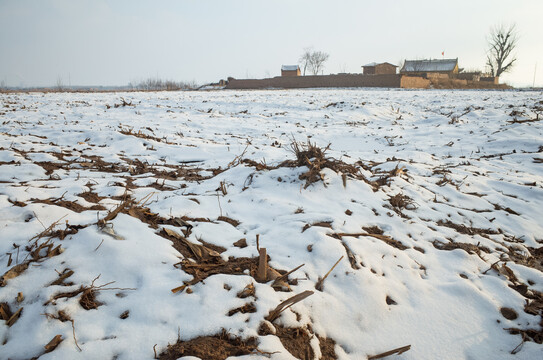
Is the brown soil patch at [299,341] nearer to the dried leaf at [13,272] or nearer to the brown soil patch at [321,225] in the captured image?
the brown soil patch at [321,225]

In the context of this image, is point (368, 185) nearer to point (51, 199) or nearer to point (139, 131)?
point (51, 199)

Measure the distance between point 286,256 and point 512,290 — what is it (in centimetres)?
165

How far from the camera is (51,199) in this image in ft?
8.50

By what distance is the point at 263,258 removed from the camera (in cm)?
195

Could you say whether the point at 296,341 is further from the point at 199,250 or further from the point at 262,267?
the point at 199,250

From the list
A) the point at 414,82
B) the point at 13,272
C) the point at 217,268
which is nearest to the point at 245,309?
the point at 217,268

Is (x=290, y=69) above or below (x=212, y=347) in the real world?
above

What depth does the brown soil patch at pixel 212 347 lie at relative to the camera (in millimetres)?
1317

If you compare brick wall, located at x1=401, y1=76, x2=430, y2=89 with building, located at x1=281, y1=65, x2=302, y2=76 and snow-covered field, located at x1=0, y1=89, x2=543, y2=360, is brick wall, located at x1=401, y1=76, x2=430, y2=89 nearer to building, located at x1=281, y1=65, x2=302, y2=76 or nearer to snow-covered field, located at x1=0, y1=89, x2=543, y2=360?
snow-covered field, located at x1=0, y1=89, x2=543, y2=360

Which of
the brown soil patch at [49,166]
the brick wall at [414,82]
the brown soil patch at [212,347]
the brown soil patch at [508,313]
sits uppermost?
the brick wall at [414,82]

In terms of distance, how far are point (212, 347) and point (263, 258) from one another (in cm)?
69

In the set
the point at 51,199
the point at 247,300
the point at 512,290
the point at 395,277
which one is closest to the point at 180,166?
the point at 51,199

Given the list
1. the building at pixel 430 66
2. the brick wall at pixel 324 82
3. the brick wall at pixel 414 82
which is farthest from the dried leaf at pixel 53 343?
the building at pixel 430 66

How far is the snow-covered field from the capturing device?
1465 millimetres
